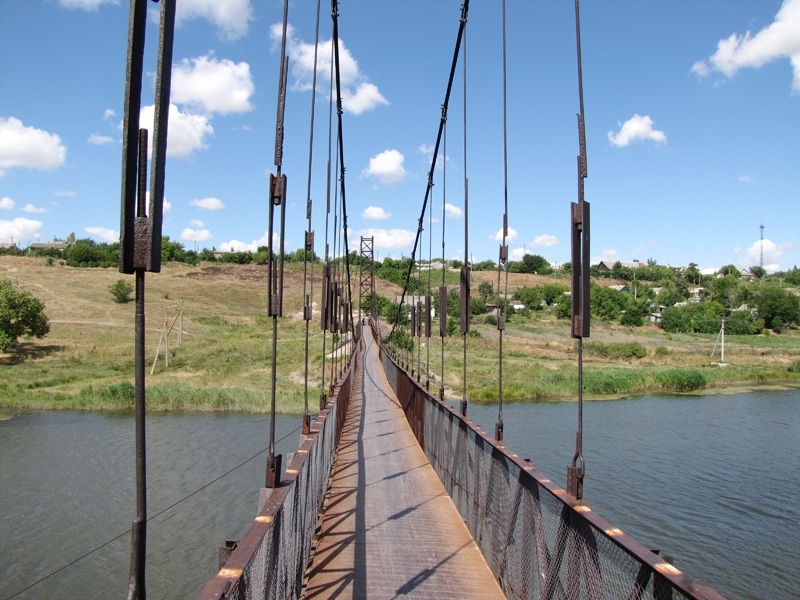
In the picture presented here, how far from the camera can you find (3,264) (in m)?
81.0

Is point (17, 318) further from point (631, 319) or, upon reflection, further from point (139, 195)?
point (631, 319)

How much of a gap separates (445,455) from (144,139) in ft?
21.2

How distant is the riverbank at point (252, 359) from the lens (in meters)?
28.5

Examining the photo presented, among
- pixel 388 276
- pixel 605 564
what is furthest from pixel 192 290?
pixel 605 564

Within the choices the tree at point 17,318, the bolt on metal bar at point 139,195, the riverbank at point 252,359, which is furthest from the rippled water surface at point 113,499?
the tree at point 17,318

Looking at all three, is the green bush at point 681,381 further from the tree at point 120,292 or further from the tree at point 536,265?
the tree at point 536,265

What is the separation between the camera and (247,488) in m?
15.9

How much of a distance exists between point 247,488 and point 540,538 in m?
13.2

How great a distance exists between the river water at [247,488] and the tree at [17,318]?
17.1 metres

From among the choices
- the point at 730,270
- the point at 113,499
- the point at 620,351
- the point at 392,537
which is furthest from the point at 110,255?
the point at 730,270

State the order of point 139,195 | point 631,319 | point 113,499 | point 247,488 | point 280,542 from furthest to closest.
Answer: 1. point 631,319
2. point 247,488
3. point 113,499
4. point 280,542
5. point 139,195

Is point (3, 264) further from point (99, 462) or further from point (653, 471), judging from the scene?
point (653, 471)

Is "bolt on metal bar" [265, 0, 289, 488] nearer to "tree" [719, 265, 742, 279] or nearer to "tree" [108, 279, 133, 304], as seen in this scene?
"tree" [108, 279, 133, 304]

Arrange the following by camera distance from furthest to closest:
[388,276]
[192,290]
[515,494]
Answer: [388,276], [192,290], [515,494]
